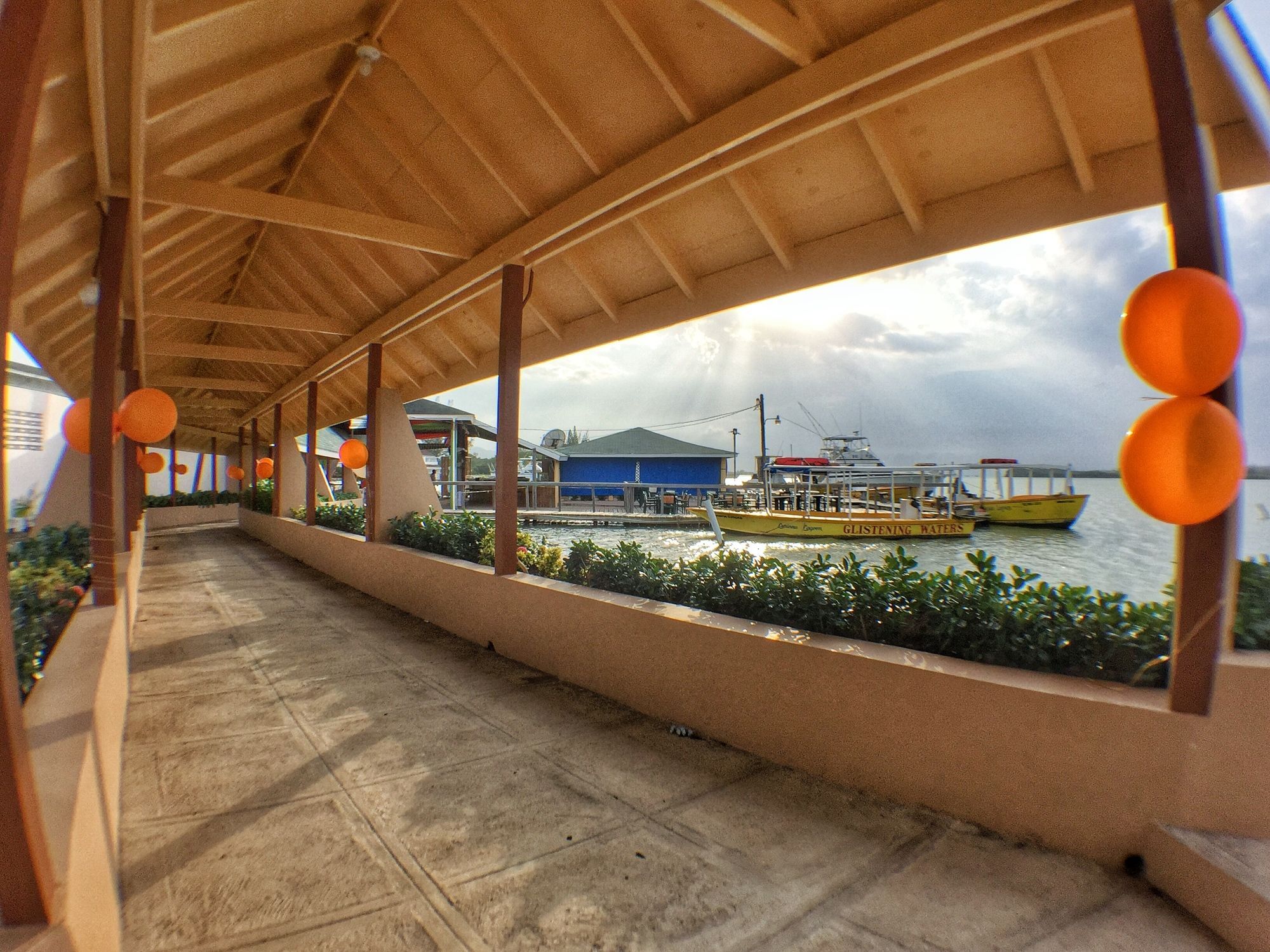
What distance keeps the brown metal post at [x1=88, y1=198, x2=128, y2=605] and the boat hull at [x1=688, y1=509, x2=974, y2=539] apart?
20.5m

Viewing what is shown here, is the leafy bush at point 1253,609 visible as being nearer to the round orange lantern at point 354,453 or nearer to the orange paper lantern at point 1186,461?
the orange paper lantern at point 1186,461

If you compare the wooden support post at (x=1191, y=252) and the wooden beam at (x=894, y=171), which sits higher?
the wooden beam at (x=894, y=171)

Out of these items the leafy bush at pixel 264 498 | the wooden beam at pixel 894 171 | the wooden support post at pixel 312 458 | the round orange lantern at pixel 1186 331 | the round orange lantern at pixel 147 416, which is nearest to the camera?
the round orange lantern at pixel 1186 331

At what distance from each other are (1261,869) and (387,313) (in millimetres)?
7676

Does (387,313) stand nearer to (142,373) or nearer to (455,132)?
(455,132)

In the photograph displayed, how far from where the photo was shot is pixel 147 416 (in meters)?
4.45

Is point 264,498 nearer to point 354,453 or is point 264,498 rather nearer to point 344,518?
point 344,518

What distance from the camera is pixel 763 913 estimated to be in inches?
83.0

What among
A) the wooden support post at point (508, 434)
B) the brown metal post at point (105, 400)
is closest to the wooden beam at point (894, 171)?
the wooden support post at point (508, 434)

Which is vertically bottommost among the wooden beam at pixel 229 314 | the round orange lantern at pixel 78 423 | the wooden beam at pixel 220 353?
the round orange lantern at pixel 78 423

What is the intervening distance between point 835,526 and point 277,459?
18.1 metres

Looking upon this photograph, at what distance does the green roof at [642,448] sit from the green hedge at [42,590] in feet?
80.0

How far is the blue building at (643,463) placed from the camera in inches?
1182

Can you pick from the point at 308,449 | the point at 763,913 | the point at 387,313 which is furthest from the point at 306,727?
the point at 308,449
